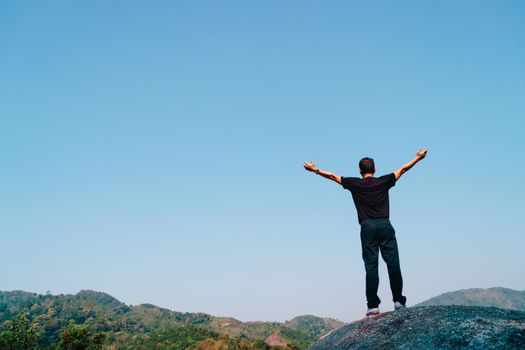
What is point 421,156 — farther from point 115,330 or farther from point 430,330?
point 115,330

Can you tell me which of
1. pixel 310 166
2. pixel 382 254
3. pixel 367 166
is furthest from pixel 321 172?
pixel 382 254

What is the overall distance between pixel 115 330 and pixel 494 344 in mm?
198136

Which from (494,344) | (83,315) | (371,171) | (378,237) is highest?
(83,315)

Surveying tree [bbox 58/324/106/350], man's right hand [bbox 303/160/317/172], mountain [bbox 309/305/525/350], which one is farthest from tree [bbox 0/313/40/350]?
mountain [bbox 309/305/525/350]

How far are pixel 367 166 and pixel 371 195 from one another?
0.62 metres

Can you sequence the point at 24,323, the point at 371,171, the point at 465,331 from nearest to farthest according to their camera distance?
the point at 465,331, the point at 371,171, the point at 24,323

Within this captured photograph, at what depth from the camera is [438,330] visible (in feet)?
14.8

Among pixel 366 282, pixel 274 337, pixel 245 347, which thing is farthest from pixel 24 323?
pixel 274 337

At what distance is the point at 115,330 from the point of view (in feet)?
572

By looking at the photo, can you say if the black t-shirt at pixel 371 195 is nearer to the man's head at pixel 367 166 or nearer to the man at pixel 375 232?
the man at pixel 375 232

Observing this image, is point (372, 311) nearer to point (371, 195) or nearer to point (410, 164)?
point (371, 195)

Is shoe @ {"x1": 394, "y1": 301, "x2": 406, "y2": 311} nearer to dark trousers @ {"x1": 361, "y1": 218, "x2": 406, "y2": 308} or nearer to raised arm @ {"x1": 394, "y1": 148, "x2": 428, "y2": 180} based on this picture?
dark trousers @ {"x1": 361, "y1": 218, "x2": 406, "y2": 308}

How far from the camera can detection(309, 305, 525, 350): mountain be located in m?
4.02

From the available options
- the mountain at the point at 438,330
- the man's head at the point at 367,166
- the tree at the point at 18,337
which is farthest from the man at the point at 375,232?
the tree at the point at 18,337
